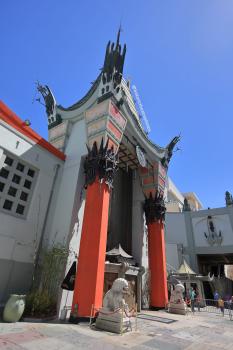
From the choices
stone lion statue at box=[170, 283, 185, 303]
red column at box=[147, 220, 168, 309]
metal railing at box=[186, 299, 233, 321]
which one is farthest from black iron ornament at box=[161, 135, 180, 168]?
metal railing at box=[186, 299, 233, 321]

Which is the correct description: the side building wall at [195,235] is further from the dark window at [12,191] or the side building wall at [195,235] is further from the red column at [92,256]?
the dark window at [12,191]

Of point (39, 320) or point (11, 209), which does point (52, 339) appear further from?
point (11, 209)

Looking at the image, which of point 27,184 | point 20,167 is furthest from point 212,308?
point 20,167

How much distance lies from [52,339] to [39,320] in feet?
→ 10.3

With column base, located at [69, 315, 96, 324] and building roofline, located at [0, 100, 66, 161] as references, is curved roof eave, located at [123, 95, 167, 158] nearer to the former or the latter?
building roofline, located at [0, 100, 66, 161]

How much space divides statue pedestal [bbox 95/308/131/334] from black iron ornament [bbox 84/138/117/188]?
259 inches

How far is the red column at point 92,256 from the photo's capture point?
390 inches

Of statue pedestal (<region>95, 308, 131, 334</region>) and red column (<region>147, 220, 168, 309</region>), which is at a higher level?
red column (<region>147, 220, 168, 309</region>)

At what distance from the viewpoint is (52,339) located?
6.61 meters

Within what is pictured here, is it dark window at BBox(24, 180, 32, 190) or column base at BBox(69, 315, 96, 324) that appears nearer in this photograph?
column base at BBox(69, 315, 96, 324)

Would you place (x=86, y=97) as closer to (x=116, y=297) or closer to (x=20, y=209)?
(x=20, y=209)

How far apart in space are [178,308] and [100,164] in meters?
12.1

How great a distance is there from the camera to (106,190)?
12.7 metres

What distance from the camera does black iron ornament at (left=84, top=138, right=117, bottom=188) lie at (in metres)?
12.9
